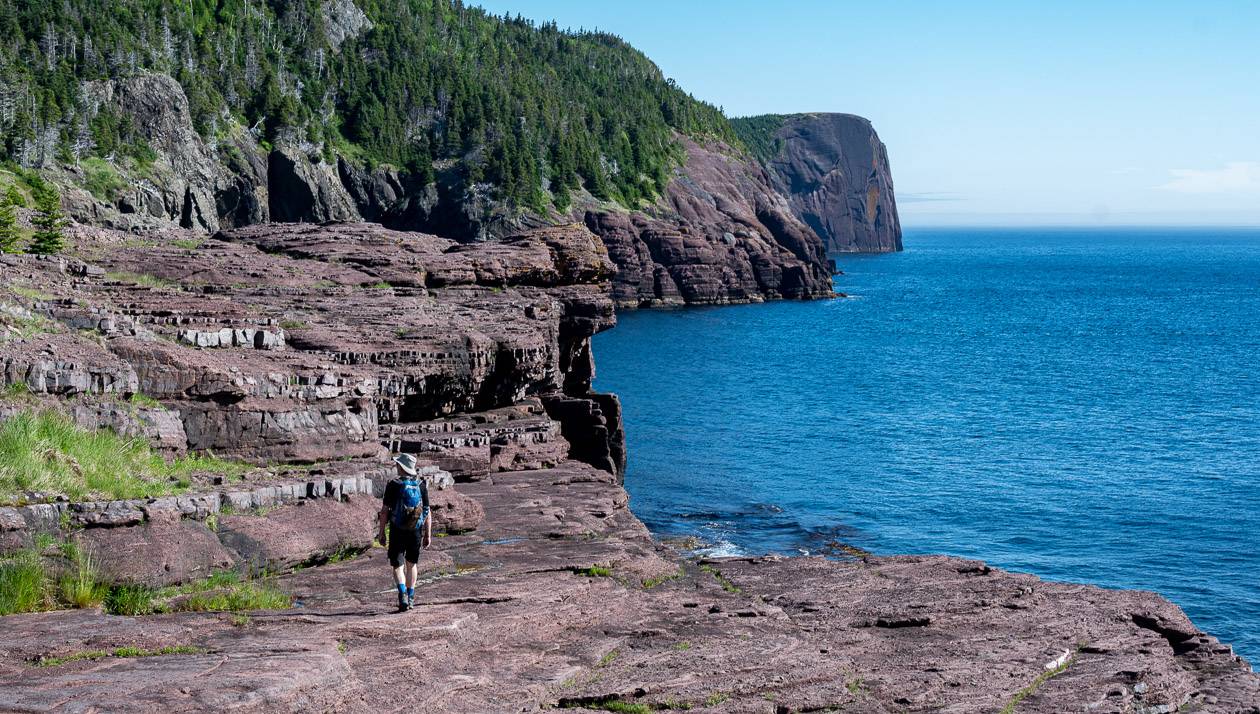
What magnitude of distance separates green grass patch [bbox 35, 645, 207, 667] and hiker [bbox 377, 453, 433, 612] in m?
3.31

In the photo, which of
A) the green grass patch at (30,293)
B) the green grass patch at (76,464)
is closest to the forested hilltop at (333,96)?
the green grass patch at (30,293)

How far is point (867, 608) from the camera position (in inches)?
844

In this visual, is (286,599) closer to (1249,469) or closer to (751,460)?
(751,460)

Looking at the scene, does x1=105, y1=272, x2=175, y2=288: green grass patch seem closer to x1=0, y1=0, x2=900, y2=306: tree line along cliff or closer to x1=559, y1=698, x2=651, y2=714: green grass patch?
x1=559, y1=698, x2=651, y2=714: green grass patch

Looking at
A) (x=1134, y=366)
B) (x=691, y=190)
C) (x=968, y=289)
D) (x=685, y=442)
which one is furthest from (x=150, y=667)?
(x=968, y=289)

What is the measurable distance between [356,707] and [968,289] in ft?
605

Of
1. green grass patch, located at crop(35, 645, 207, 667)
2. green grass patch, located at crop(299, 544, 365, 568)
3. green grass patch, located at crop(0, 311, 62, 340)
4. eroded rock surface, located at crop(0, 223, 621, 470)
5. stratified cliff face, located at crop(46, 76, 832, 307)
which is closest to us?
green grass patch, located at crop(35, 645, 207, 667)

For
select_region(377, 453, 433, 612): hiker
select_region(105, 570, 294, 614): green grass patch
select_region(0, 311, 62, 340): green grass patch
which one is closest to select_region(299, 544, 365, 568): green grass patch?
select_region(105, 570, 294, 614): green grass patch

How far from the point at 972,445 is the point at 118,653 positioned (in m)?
55.5

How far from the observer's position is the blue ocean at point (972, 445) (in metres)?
42.7

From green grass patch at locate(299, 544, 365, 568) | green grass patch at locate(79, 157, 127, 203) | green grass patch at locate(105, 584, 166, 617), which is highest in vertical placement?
green grass patch at locate(79, 157, 127, 203)

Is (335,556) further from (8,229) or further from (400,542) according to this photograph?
(8,229)

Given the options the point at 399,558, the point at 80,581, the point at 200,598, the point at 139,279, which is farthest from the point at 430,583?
the point at 139,279

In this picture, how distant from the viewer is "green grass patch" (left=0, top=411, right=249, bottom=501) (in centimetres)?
1689
